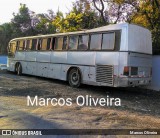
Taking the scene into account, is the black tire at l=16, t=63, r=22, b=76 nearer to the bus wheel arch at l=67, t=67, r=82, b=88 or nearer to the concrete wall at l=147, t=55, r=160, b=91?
the bus wheel arch at l=67, t=67, r=82, b=88

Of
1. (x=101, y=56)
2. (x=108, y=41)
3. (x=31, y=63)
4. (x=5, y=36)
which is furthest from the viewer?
(x=5, y=36)

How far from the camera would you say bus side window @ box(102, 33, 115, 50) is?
12.3 m

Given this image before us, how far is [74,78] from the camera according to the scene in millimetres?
14555

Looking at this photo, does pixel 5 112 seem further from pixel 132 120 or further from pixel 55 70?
pixel 55 70

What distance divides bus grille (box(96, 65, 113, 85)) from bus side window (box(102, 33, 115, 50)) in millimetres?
853

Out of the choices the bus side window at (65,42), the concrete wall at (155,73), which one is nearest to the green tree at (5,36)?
the bus side window at (65,42)

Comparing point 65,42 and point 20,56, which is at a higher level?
point 65,42

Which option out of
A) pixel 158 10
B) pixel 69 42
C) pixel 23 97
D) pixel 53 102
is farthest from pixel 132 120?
pixel 158 10

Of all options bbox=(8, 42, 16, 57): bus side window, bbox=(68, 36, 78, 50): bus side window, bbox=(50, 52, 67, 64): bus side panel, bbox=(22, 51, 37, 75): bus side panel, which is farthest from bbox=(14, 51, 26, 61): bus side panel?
bbox=(68, 36, 78, 50): bus side window

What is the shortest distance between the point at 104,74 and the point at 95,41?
176cm

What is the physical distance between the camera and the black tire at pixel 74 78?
14.2 m

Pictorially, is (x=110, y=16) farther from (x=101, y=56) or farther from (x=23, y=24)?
(x=23, y=24)

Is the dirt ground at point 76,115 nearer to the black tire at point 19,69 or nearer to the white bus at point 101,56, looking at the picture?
the white bus at point 101,56

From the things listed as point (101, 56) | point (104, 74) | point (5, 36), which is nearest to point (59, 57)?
point (101, 56)
